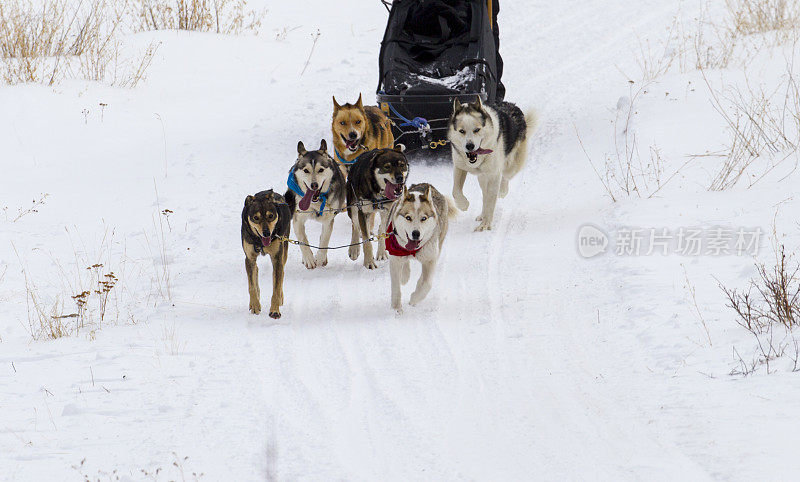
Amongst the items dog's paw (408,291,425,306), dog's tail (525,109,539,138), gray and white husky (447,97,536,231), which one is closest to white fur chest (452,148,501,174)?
gray and white husky (447,97,536,231)

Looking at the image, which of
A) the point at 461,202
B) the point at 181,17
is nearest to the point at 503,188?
the point at 461,202

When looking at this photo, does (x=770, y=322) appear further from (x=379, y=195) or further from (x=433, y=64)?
(x=433, y=64)

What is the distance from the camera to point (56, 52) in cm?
1040

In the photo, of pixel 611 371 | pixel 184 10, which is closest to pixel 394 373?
pixel 611 371

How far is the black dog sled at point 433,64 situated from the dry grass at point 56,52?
12.6 feet

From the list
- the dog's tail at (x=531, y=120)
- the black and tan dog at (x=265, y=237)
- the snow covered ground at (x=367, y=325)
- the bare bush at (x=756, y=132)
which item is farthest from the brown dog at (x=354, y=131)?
the bare bush at (x=756, y=132)

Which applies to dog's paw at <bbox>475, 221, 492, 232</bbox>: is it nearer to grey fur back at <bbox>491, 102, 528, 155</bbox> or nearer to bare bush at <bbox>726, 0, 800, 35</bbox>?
grey fur back at <bbox>491, 102, 528, 155</bbox>

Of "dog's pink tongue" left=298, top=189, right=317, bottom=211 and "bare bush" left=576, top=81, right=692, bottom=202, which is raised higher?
"bare bush" left=576, top=81, right=692, bottom=202

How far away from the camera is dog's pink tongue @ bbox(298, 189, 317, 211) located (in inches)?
234

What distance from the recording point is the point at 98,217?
24.1 feet

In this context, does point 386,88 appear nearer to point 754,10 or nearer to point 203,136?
point 203,136

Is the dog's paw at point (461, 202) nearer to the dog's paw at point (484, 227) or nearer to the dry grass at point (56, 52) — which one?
the dog's paw at point (484, 227)

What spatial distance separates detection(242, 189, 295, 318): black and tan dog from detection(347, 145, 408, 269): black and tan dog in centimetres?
88

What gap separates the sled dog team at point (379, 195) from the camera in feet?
17.0
